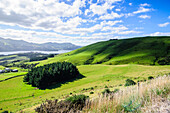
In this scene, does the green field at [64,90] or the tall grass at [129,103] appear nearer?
the tall grass at [129,103]

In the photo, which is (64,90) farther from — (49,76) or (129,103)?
(129,103)

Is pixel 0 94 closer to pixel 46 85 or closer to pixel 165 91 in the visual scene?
pixel 46 85

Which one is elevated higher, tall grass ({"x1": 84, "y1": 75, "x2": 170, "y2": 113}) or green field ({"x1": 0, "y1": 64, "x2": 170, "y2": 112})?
tall grass ({"x1": 84, "y1": 75, "x2": 170, "y2": 113})

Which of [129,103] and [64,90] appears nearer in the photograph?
[129,103]

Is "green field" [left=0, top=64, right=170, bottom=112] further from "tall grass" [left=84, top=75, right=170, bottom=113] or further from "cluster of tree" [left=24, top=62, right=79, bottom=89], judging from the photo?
"tall grass" [left=84, top=75, right=170, bottom=113]

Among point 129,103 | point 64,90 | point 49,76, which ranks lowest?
point 64,90

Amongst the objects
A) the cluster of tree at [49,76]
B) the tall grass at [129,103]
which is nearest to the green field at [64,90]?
the cluster of tree at [49,76]

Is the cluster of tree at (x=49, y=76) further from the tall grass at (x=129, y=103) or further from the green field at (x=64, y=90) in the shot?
the tall grass at (x=129, y=103)

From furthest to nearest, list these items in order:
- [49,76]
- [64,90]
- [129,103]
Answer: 1. [49,76]
2. [64,90]
3. [129,103]

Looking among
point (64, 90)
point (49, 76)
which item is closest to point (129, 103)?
point (64, 90)

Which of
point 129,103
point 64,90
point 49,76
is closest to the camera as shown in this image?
point 129,103

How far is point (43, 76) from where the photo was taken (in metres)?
86.0

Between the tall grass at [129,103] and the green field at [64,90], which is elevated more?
the tall grass at [129,103]

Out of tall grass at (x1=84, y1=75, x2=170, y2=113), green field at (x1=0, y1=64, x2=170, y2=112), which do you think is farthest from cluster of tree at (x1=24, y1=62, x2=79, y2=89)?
tall grass at (x1=84, y1=75, x2=170, y2=113)
